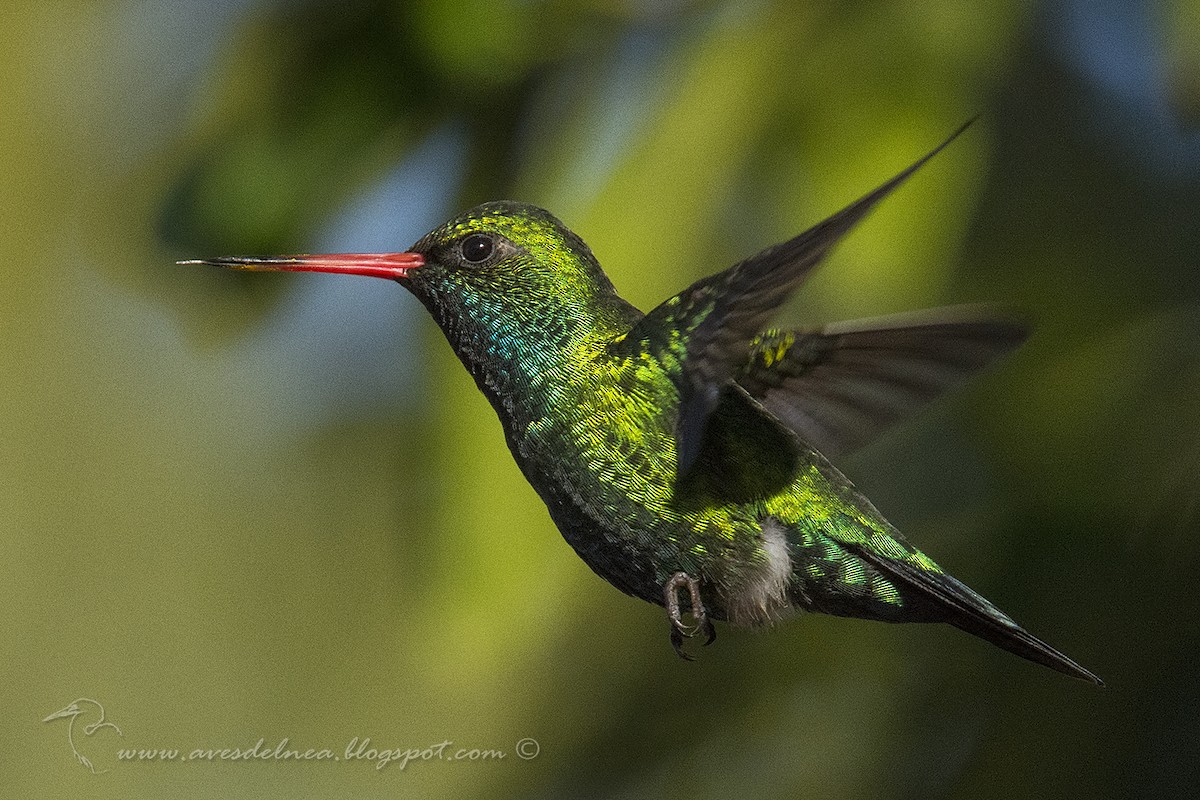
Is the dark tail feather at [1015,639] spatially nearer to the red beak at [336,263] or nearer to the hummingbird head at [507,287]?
the hummingbird head at [507,287]

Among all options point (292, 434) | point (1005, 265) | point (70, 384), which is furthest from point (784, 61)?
point (70, 384)

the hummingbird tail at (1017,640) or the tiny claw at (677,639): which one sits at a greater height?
the hummingbird tail at (1017,640)


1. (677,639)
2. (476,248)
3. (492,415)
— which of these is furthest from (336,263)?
(492,415)

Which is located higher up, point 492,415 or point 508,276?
point 508,276

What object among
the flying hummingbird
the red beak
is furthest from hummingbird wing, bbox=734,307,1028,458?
the red beak

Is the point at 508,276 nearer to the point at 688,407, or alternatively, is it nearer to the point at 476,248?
the point at 476,248

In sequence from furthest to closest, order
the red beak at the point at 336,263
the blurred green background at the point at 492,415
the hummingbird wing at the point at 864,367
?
the blurred green background at the point at 492,415
the hummingbird wing at the point at 864,367
the red beak at the point at 336,263

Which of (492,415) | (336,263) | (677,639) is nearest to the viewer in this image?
(336,263)

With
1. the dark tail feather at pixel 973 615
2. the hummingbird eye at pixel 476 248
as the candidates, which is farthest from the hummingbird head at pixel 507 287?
the dark tail feather at pixel 973 615

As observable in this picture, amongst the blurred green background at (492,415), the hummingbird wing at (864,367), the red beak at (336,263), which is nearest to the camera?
the red beak at (336,263)
